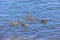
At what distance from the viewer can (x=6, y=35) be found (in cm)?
502

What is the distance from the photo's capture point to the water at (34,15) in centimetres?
502

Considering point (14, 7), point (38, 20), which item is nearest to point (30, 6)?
point (14, 7)

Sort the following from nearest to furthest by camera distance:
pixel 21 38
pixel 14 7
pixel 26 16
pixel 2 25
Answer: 1. pixel 21 38
2. pixel 2 25
3. pixel 26 16
4. pixel 14 7

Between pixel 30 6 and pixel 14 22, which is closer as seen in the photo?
pixel 14 22

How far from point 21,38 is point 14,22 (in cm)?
78

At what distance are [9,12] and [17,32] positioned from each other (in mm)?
1119

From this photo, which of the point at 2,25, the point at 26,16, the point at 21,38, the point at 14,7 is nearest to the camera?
the point at 21,38

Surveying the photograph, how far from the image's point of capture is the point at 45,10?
243 inches

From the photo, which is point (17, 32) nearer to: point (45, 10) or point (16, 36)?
point (16, 36)

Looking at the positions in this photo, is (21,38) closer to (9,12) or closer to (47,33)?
(47,33)

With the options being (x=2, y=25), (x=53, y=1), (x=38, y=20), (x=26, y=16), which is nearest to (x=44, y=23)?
(x=38, y=20)

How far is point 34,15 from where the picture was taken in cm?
588

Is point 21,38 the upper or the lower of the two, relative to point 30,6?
lower

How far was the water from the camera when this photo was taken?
5023 millimetres
